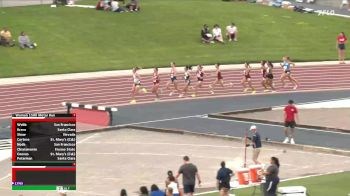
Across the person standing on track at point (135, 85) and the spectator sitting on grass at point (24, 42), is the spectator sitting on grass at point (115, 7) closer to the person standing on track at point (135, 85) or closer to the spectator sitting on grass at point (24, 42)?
the spectator sitting on grass at point (24, 42)

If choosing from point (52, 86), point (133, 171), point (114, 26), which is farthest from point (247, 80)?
point (133, 171)

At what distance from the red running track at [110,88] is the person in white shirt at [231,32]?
21.4 feet

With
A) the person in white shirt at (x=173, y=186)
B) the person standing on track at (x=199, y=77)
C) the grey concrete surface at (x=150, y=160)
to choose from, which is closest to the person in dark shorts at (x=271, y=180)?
the person in white shirt at (x=173, y=186)

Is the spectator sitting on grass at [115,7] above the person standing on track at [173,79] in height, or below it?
above

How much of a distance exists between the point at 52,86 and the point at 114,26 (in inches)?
494

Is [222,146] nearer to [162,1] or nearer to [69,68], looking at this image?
[69,68]

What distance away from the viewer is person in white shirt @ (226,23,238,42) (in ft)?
204

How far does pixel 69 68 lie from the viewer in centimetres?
5534

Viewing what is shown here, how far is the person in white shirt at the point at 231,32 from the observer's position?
62.1 meters

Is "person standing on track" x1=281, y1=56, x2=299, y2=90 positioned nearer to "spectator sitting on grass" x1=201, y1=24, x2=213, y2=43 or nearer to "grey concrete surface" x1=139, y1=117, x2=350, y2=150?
"grey concrete surface" x1=139, y1=117, x2=350, y2=150

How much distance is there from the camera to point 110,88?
169ft
